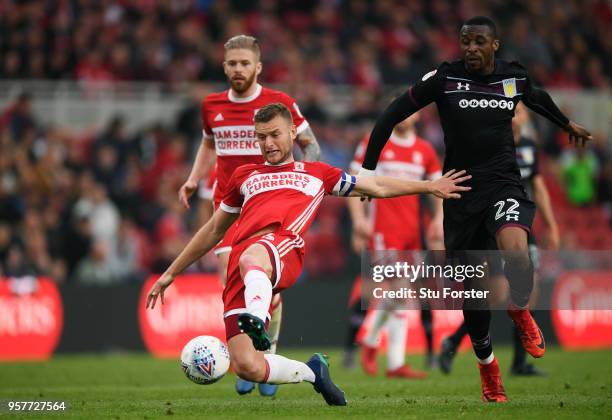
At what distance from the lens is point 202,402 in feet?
28.6

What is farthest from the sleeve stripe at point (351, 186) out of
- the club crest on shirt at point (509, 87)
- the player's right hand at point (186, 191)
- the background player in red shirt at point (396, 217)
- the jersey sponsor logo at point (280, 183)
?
the background player in red shirt at point (396, 217)

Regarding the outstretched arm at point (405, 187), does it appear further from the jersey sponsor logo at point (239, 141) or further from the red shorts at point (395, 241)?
the red shorts at point (395, 241)

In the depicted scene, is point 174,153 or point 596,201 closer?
point 174,153

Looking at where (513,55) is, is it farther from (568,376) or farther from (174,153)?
(568,376)

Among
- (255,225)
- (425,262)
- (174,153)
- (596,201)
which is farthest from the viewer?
(596,201)

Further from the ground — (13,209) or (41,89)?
(41,89)

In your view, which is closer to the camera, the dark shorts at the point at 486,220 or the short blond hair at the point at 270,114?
Result: the short blond hair at the point at 270,114

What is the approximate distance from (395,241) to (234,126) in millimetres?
3230

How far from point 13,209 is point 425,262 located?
8696 millimetres

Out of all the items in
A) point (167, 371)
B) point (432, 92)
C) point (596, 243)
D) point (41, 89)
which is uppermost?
point (41, 89)

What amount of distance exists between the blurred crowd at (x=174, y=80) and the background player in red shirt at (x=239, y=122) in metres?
7.08

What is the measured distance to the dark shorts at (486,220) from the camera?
8125mm

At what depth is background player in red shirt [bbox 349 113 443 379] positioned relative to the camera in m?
12.1

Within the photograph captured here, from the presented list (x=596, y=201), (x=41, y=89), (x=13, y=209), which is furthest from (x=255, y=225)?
(x=596, y=201)
